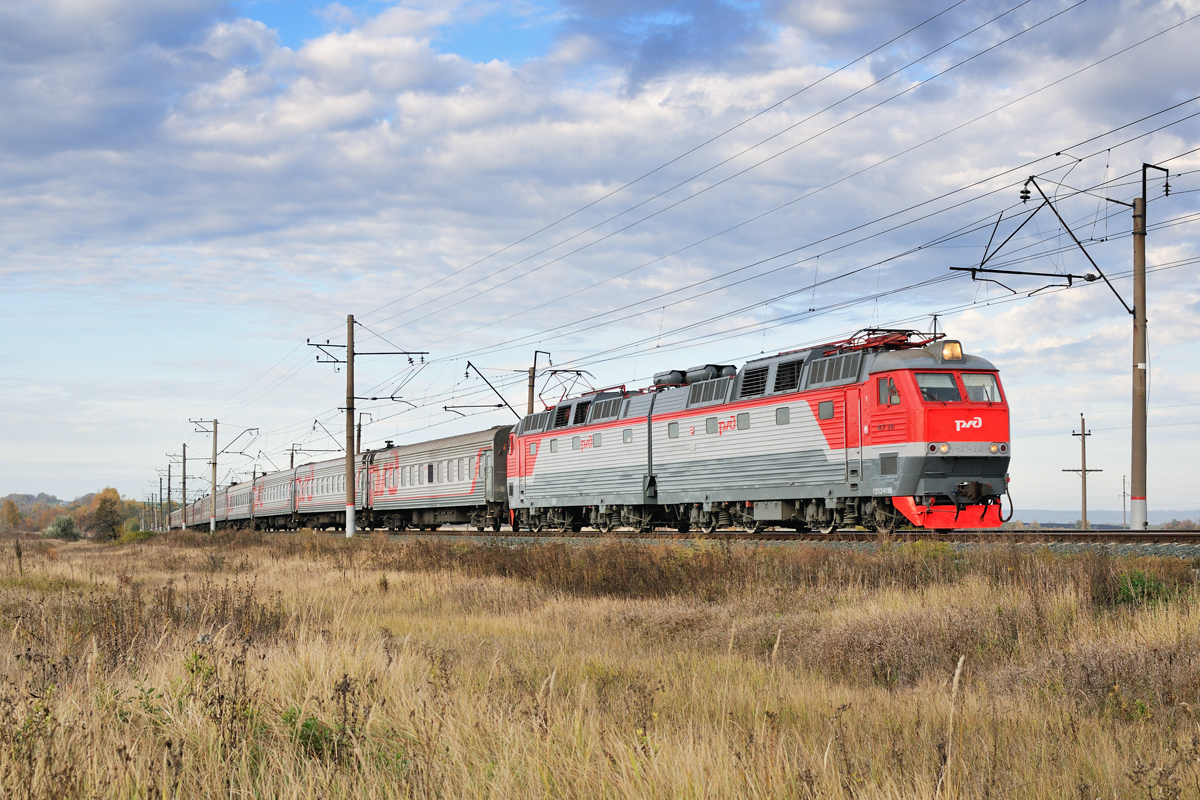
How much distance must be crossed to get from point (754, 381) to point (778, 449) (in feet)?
6.45

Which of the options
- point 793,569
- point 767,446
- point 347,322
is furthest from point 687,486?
point 347,322

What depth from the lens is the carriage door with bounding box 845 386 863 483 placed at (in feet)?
69.3

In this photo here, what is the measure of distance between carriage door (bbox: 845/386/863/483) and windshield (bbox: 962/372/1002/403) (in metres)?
2.27

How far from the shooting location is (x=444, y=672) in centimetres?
759

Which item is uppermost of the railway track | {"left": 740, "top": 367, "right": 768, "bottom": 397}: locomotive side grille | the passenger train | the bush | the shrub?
{"left": 740, "top": 367, "right": 768, "bottom": 397}: locomotive side grille

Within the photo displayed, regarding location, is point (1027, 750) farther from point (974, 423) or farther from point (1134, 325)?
point (1134, 325)

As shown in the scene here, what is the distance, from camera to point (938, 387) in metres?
20.3

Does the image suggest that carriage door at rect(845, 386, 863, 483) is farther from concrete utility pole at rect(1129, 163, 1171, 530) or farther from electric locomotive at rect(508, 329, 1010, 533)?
concrete utility pole at rect(1129, 163, 1171, 530)

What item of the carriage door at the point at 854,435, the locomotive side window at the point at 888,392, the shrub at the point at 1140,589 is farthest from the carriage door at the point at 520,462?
the shrub at the point at 1140,589

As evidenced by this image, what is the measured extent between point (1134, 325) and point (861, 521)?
881cm

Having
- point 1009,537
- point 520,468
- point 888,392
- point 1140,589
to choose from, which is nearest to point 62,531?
point 520,468

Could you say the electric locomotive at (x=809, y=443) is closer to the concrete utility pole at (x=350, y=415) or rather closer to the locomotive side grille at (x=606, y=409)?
the locomotive side grille at (x=606, y=409)

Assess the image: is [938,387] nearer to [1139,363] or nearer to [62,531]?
[1139,363]

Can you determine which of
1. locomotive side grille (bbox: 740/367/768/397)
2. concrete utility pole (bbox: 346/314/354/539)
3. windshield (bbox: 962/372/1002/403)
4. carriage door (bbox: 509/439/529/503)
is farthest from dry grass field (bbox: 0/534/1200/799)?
concrete utility pole (bbox: 346/314/354/539)
